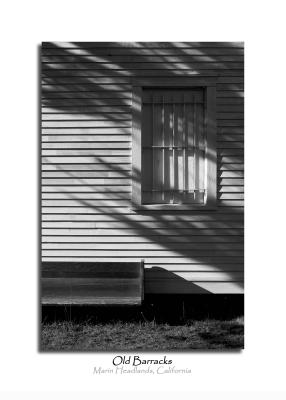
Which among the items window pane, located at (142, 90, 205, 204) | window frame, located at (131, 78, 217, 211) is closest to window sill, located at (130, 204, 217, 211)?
window frame, located at (131, 78, 217, 211)

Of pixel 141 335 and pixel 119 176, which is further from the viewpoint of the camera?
pixel 119 176

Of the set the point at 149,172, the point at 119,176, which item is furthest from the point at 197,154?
the point at 119,176

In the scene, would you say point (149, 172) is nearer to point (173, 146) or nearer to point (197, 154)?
point (173, 146)

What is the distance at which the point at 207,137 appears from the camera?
6.49 m

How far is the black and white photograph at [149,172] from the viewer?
646 centimetres

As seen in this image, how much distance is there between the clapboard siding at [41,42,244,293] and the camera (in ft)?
21.3

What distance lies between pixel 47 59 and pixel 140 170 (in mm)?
1781

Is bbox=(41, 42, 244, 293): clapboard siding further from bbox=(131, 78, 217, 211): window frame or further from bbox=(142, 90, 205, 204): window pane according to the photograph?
bbox=(142, 90, 205, 204): window pane

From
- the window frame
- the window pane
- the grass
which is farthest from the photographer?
the window pane

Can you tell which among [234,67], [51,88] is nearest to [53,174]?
[51,88]

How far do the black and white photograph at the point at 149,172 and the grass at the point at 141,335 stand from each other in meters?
0.19

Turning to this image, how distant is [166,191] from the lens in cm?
663

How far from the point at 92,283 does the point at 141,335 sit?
88 centimetres

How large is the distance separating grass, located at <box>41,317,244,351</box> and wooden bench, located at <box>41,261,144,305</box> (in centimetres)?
43
